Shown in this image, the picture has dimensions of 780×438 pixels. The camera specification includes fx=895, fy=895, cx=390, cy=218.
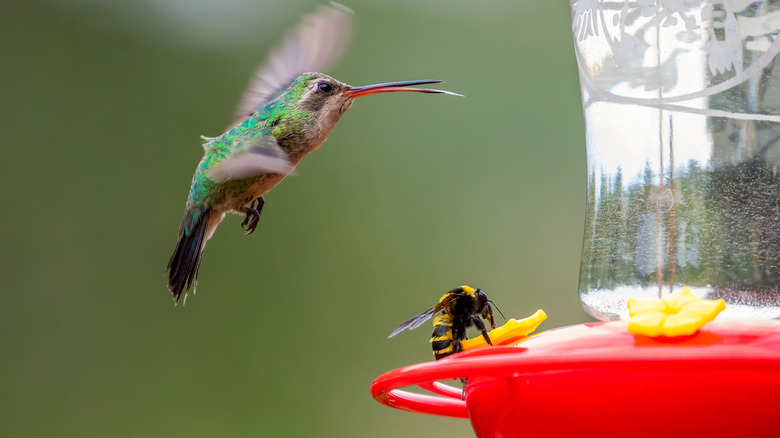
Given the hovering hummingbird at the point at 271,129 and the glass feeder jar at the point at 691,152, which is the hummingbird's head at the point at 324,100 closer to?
the hovering hummingbird at the point at 271,129

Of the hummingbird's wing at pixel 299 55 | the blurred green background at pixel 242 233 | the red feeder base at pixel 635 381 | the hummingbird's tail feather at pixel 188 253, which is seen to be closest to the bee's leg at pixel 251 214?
the hummingbird's tail feather at pixel 188 253

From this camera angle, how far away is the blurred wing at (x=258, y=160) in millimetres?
2615

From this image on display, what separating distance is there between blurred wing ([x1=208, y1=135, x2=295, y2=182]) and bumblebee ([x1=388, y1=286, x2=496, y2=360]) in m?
0.68

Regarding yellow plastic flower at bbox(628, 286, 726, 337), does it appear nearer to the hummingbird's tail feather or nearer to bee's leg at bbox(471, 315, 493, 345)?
bee's leg at bbox(471, 315, 493, 345)

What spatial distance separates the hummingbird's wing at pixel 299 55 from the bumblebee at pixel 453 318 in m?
0.97

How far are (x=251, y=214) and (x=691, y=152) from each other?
1.60 metres

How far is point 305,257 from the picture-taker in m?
6.29

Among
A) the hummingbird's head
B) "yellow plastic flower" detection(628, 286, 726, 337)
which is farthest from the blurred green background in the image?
"yellow plastic flower" detection(628, 286, 726, 337)

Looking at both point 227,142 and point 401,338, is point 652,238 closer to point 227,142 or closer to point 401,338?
point 227,142

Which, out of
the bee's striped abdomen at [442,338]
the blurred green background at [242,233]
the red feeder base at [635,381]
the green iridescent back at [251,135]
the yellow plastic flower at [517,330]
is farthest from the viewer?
the blurred green background at [242,233]

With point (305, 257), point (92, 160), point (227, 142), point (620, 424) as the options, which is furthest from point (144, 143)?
point (620, 424)

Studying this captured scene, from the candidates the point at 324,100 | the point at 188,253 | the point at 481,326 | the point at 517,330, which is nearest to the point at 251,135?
the point at 324,100

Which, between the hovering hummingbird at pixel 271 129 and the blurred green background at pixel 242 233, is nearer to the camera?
the hovering hummingbird at pixel 271 129

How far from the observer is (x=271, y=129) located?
9.57ft
